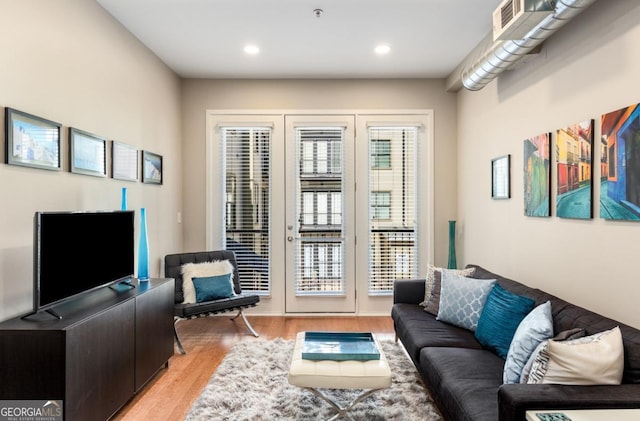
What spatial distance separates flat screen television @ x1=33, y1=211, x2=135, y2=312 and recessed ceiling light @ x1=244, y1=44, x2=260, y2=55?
6.25ft

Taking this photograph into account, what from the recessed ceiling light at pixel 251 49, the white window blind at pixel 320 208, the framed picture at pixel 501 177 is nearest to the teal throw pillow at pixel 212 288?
the white window blind at pixel 320 208

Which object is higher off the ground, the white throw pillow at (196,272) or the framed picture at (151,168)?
the framed picture at (151,168)

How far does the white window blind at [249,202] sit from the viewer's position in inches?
181

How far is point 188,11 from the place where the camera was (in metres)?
3.00

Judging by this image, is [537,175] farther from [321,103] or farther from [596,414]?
[321,103]

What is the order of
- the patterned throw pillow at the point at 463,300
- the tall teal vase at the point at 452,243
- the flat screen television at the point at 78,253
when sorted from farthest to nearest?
1. the tall teal vase at the point at 452,243
2. the patterned throw pillow at the point at 463,300
3. the flat screen television at the point at 78,253

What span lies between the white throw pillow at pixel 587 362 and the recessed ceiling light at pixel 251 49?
11.0ft

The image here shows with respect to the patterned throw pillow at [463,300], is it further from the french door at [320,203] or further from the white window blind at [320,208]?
the white window blind at [320,208]

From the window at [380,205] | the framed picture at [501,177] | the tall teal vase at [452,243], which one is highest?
the framed picture at [501,177]

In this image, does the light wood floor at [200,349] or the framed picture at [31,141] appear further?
the light wood floor at [200,349]

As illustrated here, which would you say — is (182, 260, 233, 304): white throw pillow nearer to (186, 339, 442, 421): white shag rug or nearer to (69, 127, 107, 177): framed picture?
(186, 339, 442, 421): white shag rug

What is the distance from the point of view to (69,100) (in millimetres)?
2535

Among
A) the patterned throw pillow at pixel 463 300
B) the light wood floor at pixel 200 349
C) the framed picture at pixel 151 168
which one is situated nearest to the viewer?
the light wood floor at pixel 200 349

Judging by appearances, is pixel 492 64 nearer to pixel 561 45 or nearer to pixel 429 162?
pixel 561 45
